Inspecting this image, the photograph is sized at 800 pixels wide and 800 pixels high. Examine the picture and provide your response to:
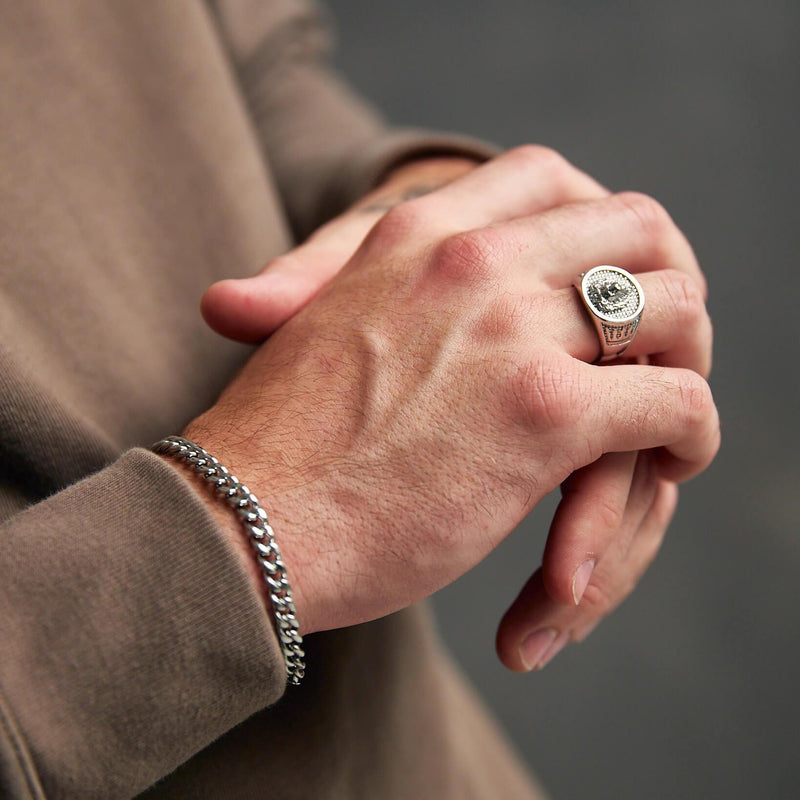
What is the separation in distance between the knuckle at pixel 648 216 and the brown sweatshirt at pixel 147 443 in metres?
0.34

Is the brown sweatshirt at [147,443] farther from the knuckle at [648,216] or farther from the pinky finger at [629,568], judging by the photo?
the knuckle at [648,216]

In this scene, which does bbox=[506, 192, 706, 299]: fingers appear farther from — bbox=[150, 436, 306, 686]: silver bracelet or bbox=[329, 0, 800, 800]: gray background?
bbox=[329, 0, 800, 800]: gray background

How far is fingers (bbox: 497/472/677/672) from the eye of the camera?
0.66 meters

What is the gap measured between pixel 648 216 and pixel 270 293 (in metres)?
0.35

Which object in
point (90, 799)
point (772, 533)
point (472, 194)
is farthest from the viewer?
point (772, 533)

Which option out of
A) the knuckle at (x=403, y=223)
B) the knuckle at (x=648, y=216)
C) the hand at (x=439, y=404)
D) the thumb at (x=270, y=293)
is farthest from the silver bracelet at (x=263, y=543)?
the knuckle at (x=648, y=216)

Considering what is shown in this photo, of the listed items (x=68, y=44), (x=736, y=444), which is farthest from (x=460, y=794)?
(x=736, y=444)

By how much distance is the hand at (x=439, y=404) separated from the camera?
54 centimetres

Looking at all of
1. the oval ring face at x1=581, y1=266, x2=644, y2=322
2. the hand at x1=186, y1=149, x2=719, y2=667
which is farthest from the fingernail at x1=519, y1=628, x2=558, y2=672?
the oval ring face at x1=581, y1=266, x2=644, y2=322

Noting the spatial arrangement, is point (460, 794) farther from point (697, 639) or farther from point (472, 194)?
point (697, 639)

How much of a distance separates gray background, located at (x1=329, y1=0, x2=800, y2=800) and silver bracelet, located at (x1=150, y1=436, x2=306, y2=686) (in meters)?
1.39

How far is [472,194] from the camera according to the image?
739mm

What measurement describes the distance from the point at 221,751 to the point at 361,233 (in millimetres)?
508

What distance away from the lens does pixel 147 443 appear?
686 mm
